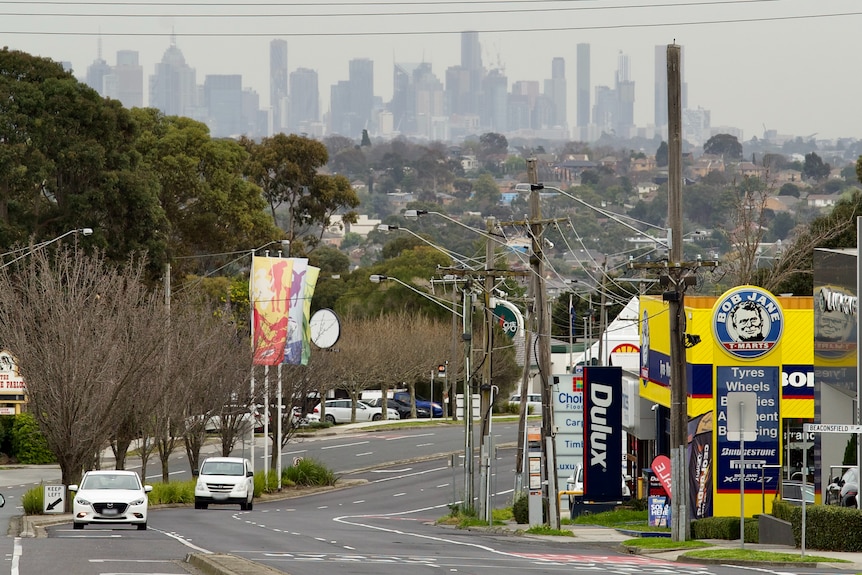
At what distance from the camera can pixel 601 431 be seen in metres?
41.5

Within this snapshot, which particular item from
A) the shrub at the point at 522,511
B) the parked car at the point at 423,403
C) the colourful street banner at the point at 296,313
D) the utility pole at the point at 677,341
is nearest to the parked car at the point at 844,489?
the utility pole at the point at 677,341

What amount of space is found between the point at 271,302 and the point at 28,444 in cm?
2289

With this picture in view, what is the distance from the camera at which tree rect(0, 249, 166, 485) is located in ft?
129

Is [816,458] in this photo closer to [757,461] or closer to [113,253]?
[757,461]

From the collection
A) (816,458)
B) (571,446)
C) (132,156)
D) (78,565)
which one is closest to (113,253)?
(132,156)

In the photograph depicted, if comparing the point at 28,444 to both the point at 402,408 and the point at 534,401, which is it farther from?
the point at 534,401

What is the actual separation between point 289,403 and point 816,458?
103 feet

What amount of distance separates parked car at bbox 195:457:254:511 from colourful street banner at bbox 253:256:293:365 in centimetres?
485

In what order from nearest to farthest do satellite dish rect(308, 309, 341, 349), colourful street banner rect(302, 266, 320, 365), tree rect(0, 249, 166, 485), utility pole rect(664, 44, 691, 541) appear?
utility pole rect(664, 44, 691, 541)
tree rect(0, 249, 166, 485)
colourful street banner rect(302, 266, 320, 365)
satellite dish rect(308, 309, 341, 349)

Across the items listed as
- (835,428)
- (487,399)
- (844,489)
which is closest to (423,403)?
(487,399)

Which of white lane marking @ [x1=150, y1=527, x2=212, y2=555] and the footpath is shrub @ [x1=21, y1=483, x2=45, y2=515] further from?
white lane marking @ [x1=150, y1=527, x2=212, y2=555]

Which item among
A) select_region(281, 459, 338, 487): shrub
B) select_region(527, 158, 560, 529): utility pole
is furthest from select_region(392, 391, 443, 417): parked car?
select_region(527, 158, 560, 529): utility pole

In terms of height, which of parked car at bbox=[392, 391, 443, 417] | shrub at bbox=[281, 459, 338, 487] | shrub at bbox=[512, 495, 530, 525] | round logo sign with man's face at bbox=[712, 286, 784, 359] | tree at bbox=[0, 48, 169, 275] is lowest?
shrub at bbox=[281, 459, 338, 487]

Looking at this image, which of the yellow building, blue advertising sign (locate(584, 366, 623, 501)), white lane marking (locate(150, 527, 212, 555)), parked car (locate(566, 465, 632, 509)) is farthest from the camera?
parked car (locate(566, 465, 632, 509))
